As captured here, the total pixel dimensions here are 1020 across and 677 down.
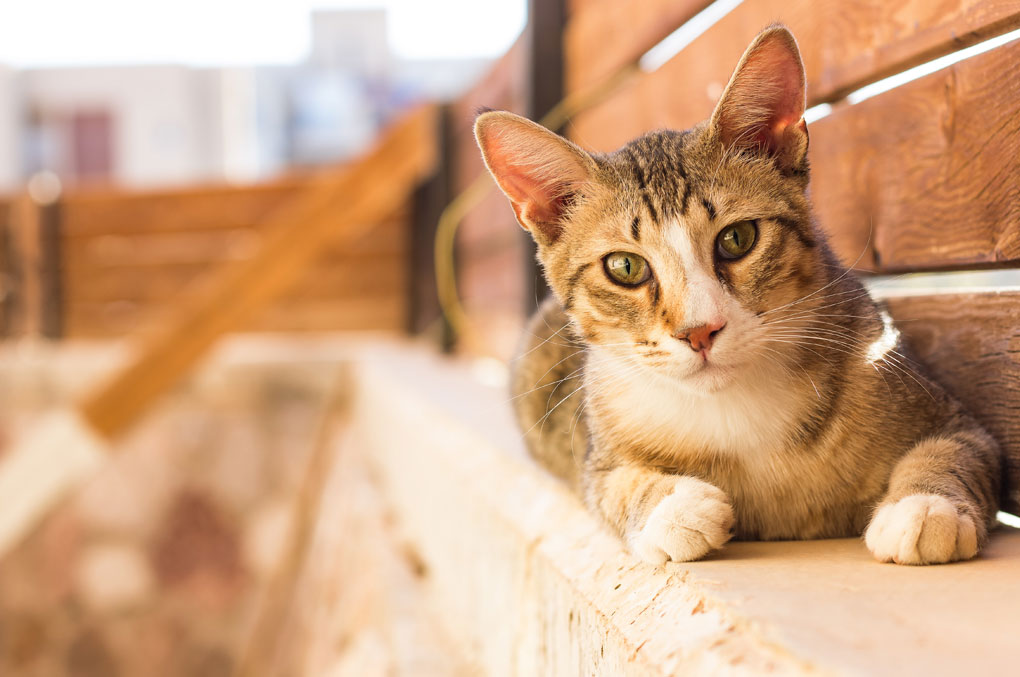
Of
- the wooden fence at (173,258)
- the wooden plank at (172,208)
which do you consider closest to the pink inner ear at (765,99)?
the wooden fence at (173,258)

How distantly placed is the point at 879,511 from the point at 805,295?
24 centimetres

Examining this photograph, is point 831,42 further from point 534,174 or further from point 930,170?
point 534,174

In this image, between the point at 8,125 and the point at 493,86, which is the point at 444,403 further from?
the point at 8,125

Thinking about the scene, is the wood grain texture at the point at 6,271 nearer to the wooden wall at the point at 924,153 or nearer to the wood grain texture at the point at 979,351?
the wooden wall at the point at 924,153

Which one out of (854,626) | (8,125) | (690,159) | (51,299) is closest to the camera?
(854,626)

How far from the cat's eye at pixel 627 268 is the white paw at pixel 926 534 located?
337 millimetres

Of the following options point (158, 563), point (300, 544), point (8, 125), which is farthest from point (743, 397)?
point (8, 125)

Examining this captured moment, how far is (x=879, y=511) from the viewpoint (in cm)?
87

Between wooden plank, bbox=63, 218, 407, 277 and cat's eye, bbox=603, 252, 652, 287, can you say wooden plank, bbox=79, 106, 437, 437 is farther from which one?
cat's eye, bbox=603, 252, 652, 287

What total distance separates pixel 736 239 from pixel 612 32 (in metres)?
1.23

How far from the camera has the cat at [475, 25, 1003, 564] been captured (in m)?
0.88

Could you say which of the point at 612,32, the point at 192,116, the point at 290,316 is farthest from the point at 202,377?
the point at 192,116

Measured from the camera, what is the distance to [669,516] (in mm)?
877

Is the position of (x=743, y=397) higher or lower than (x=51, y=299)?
higher
